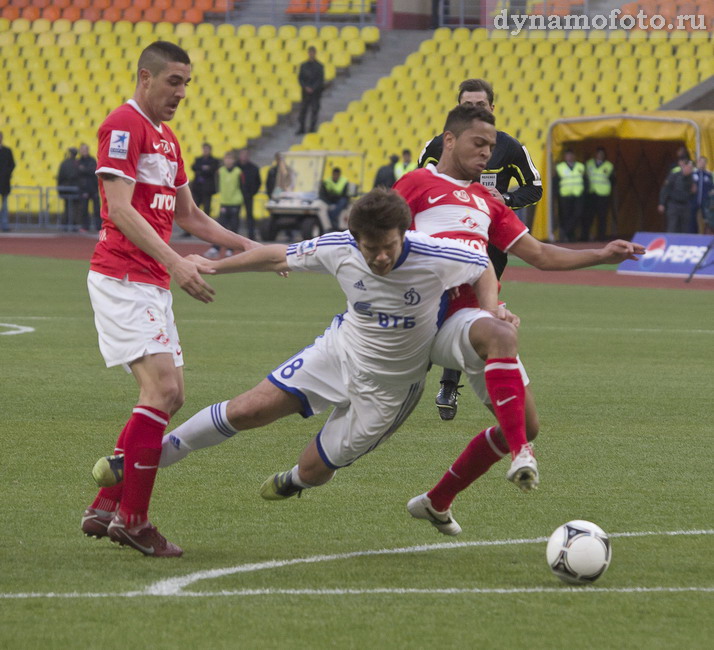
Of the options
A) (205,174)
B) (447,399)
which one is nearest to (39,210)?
(205,174)

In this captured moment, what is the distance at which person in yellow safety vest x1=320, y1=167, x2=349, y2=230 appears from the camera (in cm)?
2686

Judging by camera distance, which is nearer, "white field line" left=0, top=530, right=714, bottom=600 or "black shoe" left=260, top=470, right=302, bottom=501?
"white field line" left=0, top=530, right=714, bottom=600

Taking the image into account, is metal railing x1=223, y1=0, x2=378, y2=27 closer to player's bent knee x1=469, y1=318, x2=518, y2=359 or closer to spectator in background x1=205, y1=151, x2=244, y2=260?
spectator in background x1=205, y1=151, x2=244, y2=260

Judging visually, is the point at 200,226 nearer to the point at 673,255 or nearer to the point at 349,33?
the point at 673,255

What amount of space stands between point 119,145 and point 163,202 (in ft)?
1.12

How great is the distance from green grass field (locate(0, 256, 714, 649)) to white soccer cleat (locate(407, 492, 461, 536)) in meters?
Answer: 0.11

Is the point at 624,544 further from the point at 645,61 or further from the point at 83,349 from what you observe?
the point at 645,61

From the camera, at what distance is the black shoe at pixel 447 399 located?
883 centimetres

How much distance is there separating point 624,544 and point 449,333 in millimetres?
1123

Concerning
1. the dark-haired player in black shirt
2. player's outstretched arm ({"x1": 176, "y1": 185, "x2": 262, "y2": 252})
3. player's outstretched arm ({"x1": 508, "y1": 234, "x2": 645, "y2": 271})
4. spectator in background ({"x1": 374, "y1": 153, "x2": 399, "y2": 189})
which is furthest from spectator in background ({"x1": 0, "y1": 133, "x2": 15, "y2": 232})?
player's outstretched arm ({"x1": 508, "y1": 234, "x2": 645, "y2": 271})

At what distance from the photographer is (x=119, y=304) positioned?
5453 millimetres

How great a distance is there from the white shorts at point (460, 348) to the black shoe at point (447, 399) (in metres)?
3.38

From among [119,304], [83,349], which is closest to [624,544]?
[119,304]

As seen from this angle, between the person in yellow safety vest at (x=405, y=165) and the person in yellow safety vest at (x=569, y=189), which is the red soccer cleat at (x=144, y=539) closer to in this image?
the person in yellow safety vest at (x=405, y=165)
